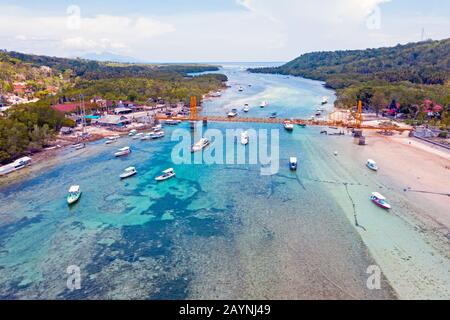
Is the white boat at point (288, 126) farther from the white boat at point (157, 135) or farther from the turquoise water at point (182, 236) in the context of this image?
the white boat at point (157, 135)

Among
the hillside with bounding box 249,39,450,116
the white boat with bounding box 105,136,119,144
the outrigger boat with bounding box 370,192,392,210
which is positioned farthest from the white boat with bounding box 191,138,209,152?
the hillside with bounding box 249,39,450,116

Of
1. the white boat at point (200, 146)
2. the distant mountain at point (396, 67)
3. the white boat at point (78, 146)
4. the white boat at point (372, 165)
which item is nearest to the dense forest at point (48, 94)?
the white boat at point (78, 146)

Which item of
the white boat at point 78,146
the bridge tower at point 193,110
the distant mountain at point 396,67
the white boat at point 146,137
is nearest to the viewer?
the white boat at point 78,146

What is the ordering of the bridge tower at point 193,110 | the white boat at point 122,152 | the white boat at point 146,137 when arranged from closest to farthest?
the white boat at point 122,152 → the white boat at point 146,137 → the bridge tower at point 193,110

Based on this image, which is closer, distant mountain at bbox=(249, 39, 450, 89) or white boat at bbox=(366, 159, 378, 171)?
white boat at bbox=(366, 159, 378, 171)

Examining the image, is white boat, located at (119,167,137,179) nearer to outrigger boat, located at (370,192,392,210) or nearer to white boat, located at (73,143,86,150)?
white boat, located at (73,143,86,150)

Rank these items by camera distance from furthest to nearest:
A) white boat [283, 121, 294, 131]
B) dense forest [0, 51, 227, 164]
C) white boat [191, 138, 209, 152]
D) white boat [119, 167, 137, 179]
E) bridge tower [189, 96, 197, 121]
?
bridge tower [189, 96, 197, 121] → white boat [283, 121, 294, 131] → white boat [191, 138, 209, 152] → dense forest [0, 51, 227, 164] → white boat [119, 167, 137, 179]

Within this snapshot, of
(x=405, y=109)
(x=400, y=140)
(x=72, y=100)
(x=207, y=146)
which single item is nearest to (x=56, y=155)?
(x=207, y=146)
